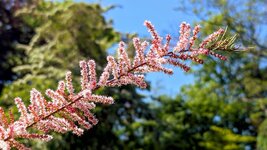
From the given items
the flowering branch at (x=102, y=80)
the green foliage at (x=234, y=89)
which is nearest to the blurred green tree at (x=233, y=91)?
the green foliage at (x=234, y=89)

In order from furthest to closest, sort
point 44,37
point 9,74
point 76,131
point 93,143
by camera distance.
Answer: point 9,74, point 44,37, point 93,143, point 76,131

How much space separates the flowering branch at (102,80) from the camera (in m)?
1.48

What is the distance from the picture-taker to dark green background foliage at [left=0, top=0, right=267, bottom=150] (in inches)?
467

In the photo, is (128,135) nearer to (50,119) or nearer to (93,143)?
(93,143)

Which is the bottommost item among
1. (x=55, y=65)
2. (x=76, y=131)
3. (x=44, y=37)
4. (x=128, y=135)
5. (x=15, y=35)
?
(x=76, y=131)

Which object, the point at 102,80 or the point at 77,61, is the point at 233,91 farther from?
the point at 102,80

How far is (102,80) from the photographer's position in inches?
59.7

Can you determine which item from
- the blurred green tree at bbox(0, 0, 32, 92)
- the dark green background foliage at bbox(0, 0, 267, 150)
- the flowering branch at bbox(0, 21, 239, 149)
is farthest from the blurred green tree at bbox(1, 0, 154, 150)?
the flowering branch at bbox(0, 21, 239, 149)

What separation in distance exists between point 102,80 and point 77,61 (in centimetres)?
1097

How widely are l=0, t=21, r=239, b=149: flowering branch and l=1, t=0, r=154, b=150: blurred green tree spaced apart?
9.30 m

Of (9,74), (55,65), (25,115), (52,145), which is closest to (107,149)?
(52,145)

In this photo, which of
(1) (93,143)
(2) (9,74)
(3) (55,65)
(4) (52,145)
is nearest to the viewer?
(4) (52,145)

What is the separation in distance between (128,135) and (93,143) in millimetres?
2398

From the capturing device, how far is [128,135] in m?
13.9
